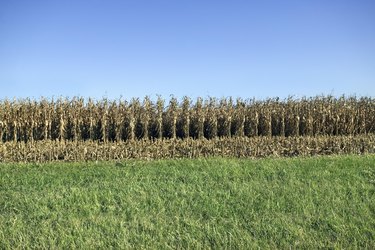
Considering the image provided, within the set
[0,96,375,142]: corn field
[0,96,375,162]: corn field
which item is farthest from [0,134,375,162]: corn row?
→ [0,96,375,142]: corn field

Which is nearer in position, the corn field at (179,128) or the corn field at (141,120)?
the corn field at (179,128)

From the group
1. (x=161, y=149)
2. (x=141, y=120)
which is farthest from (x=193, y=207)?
(x=141, y=120)

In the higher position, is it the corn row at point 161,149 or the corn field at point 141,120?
the corn field at point 141,120

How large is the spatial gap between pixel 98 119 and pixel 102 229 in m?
15.3

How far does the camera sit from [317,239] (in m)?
6.95

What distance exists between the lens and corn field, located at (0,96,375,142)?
878 inches

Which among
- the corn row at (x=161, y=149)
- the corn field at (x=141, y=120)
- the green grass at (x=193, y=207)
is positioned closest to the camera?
the green grass at (x=193, y=207)

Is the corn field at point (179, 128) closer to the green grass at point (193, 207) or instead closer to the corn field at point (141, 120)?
the corn field at point (141, 120)

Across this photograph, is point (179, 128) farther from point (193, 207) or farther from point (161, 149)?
point (193, 207)

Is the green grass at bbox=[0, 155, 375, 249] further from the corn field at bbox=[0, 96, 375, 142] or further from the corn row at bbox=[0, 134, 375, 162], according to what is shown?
the corn field at bbox=[0, 96, 375, 142]

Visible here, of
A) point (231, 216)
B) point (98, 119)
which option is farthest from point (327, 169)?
point (98, 119)

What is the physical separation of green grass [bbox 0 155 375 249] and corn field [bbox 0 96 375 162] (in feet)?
15.6

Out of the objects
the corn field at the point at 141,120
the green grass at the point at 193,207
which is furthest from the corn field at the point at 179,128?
the green grass at the point at 193,207

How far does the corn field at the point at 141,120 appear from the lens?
2230cm
